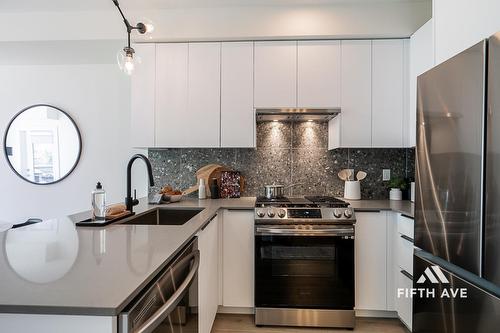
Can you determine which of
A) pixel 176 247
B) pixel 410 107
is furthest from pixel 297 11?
pixel 176 247

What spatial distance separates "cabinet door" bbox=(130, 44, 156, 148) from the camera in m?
2.54

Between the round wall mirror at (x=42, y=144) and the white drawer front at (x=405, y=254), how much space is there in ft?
10.5

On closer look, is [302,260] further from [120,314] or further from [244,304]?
[120,314]

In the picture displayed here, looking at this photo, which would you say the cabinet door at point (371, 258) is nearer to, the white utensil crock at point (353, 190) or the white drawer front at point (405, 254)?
the white drawer front at point (405, 254)

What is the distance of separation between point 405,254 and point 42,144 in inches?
142

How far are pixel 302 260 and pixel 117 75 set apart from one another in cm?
264

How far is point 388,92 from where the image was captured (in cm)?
245

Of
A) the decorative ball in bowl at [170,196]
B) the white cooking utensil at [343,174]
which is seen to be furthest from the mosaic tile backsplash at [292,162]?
the decorative ball in bowl at [170,196]

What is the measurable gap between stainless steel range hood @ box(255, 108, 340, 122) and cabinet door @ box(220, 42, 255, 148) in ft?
0.46

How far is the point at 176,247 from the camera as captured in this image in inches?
42.7

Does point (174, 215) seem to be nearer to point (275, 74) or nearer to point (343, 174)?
point (275, 74)

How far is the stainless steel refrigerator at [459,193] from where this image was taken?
0.98m

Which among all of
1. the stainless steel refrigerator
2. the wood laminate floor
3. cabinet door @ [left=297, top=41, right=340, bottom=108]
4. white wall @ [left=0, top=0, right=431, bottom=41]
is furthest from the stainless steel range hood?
the wood laminate floor

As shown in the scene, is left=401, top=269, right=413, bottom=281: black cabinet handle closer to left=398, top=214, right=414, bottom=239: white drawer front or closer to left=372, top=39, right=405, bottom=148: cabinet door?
left=398, top=214, right=414, bottom=239: white drawer front
